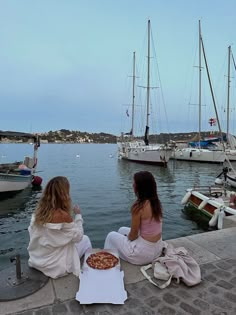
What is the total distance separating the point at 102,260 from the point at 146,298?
85 cm

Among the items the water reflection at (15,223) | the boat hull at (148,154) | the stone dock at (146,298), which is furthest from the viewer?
the boat hull at (148,154)

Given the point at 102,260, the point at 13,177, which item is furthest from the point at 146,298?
the point at 13,177

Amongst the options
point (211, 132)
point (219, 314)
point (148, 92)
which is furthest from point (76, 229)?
point (211, 132)

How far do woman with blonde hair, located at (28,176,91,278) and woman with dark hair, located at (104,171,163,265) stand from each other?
75 centimetres

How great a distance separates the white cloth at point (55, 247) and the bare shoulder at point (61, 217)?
0.06m

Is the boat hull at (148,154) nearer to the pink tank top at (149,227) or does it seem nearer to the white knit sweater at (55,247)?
the pink tank top at (149,227)

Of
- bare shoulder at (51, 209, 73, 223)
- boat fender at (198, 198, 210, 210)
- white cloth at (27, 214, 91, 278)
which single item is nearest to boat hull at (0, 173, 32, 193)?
boat fender at (198, 198, 210, 210)

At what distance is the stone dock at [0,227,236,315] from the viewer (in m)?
2.76

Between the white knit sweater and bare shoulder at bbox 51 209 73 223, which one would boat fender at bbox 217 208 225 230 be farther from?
bare shoulder at bbox 51 209 73 223

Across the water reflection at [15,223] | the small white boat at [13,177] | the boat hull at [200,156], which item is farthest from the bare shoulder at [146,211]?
the boat hull at [200,156]

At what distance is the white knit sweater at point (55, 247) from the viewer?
3.31 m

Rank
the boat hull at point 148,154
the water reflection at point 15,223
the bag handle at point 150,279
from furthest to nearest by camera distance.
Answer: the boat hull at point 148,154 → the water reflection at point 15,223 → the bag handle at point 150,279

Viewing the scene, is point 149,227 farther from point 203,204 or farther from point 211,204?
point 203,204

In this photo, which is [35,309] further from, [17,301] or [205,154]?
[205,154]
